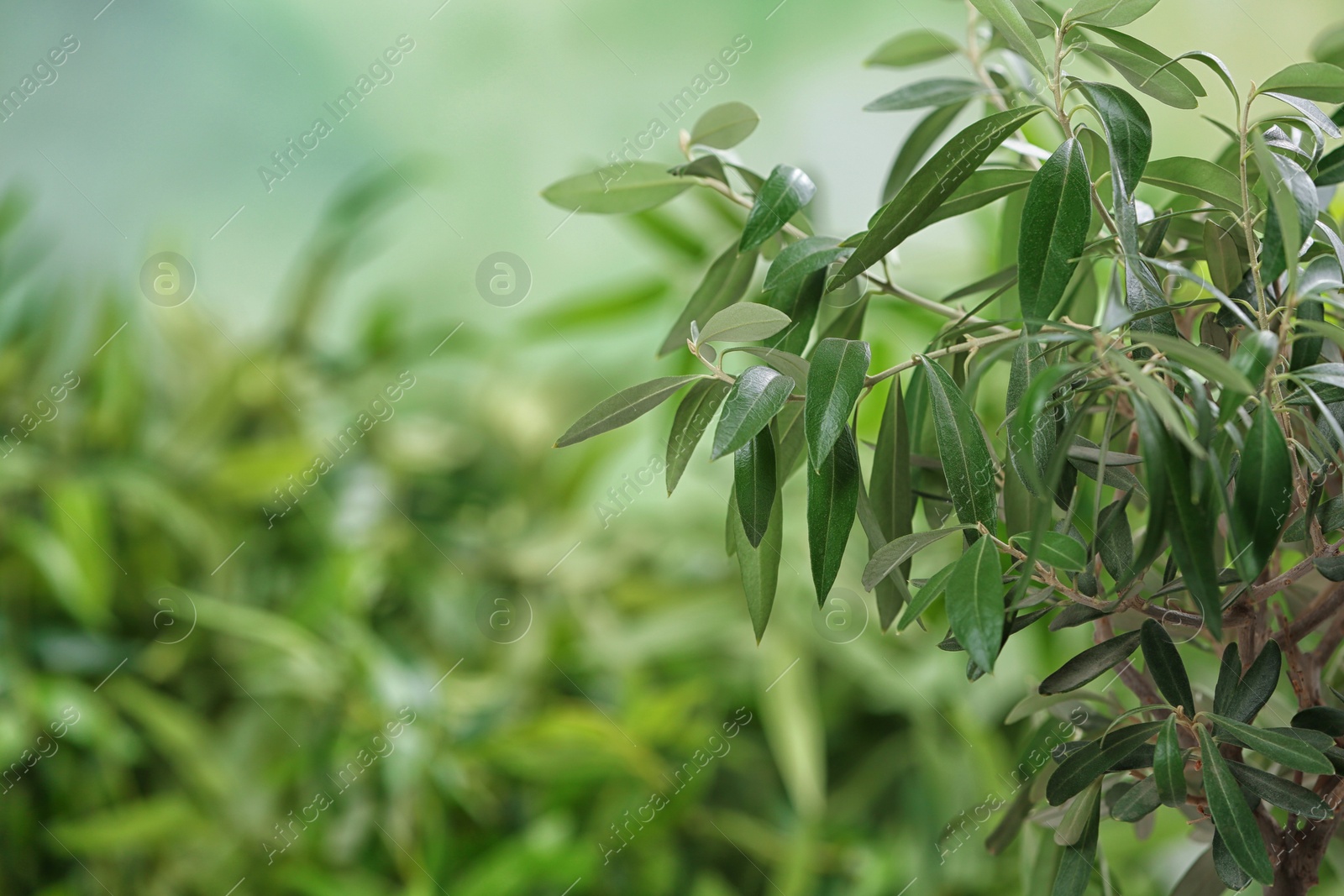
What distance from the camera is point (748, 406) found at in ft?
1.14

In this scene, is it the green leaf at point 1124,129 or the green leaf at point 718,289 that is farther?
the green leaf at point 718,289

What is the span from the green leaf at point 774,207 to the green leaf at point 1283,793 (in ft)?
1.04

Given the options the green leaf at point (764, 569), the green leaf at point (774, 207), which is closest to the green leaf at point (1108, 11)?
the green leaf at point (774, 207)

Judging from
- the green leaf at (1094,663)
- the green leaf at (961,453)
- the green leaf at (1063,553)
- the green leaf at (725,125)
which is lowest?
the green leaf at (1094,663)

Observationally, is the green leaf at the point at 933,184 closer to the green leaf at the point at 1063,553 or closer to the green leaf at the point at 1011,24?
the green leaf at the point at 1011,24

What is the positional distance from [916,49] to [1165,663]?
1.40 feet

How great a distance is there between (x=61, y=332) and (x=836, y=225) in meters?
1.46

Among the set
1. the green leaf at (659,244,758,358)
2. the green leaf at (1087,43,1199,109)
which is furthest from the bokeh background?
the green leaf at (1087,43,1199,109)

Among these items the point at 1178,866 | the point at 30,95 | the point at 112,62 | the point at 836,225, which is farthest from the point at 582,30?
the point at 1178,866

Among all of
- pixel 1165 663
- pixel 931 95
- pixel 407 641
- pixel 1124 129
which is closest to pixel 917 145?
pixel 931 95

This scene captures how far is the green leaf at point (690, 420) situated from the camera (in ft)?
1.36

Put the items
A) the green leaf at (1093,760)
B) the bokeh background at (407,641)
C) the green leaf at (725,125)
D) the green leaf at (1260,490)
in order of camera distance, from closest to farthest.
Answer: the green leaf at (1260,490)
the green leaf at (1093,760)
the green leaf at (725,125)
the bokeh background at (407,641)

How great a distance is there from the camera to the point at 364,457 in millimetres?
1427

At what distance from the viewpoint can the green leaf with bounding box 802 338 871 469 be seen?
350 millimetres
